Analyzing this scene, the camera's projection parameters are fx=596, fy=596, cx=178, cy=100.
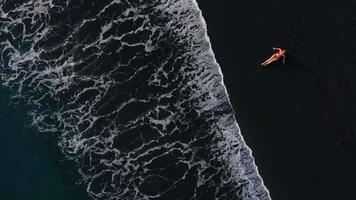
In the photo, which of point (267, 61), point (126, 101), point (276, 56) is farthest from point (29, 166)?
point (276, 56)

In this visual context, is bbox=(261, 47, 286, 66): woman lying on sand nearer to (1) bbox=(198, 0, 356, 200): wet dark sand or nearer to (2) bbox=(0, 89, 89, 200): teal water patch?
(1) bbox=(198, 0, 356, 200): wet dark sand

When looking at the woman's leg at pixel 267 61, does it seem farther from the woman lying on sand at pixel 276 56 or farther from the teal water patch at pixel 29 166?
the teal water patch at pixel 29 166

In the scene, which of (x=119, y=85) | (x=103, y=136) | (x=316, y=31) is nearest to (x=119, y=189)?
(x=103, y=136)

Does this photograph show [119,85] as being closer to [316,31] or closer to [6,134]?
[6,134]

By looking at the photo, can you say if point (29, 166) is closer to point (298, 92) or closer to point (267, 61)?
point (267, 61)

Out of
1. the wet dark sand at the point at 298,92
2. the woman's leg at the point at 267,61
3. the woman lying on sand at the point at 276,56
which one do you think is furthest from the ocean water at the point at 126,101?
the woman lying on sand at the point at 276,56

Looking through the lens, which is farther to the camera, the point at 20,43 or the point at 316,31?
the point at 20,43

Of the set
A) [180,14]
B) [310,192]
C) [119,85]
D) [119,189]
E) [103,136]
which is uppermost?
[180,14]

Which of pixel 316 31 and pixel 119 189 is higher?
pixel 316 31
